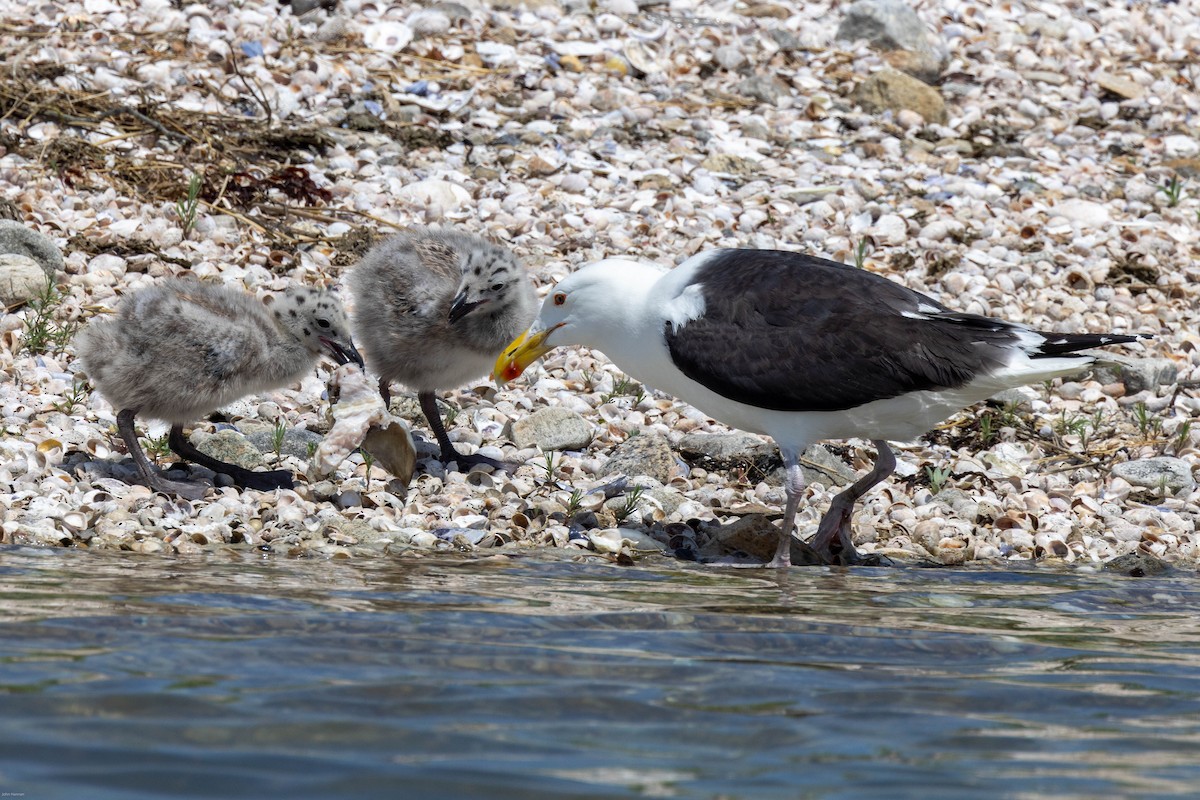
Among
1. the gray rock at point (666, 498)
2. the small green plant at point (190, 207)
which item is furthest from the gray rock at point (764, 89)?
the gray rock at point (666, 498)

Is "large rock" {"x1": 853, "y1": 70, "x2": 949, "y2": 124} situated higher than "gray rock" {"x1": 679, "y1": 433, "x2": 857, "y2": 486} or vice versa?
"large rock" {"x1": 853, "y1": 70, "x2": 949, "y2": 124}

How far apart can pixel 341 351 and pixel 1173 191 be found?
5975 millimetres

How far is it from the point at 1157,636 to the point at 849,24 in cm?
839

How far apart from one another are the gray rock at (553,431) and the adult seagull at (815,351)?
884mm

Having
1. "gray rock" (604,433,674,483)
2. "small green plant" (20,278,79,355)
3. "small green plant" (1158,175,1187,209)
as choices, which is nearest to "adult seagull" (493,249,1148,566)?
"gray rock" (604,433,674,483)

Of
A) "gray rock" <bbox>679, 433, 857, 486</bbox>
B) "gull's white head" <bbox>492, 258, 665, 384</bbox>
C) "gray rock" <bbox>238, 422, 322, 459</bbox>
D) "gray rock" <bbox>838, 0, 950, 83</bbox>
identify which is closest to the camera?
"gull's white head" <bbox>492, 258, 665, 384</bbox>

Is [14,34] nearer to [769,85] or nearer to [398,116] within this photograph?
[398,116]

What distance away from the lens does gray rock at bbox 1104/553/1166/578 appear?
611 centimetres

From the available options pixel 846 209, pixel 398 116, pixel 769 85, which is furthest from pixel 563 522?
pixel 769 85

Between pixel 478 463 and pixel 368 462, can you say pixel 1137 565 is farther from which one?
pixel 368 462

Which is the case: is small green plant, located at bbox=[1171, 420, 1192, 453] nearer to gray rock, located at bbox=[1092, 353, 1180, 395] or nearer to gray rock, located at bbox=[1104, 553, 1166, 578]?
gray rock, located at bbox=[1092, 353, 1180, 395]

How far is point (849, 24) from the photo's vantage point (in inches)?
484

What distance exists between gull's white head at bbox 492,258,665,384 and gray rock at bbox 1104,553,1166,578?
7.13 ft

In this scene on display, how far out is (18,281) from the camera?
7.91m
